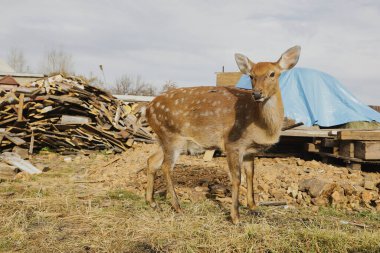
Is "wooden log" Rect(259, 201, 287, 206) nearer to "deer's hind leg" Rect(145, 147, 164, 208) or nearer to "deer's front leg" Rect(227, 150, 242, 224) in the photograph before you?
"deer's front leg" Rect(227, 150, 242, 224)

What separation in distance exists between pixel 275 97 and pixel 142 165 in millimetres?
4747

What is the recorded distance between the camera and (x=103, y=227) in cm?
490

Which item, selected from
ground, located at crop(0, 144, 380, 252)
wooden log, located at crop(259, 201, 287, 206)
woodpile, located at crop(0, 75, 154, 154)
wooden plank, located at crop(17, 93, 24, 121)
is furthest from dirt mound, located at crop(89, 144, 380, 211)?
wooden plank, located at crop(17, 93, 24, 121)

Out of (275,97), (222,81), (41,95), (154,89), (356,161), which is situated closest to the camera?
(275,97)

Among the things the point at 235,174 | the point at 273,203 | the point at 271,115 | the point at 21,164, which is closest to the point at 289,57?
the point at 271,115

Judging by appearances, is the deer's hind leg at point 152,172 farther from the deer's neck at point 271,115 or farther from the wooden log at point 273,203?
the deer's neck at point 271,115

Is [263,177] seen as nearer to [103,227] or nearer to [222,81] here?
[103,227]

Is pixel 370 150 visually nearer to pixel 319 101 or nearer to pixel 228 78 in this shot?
pixel 319 101

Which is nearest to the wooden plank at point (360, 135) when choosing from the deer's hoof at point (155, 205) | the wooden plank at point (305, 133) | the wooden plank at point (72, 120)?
the wooden plank at point (305, 133)

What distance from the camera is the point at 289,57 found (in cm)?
548

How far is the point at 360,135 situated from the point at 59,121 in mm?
9489

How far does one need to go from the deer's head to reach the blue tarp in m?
4.60

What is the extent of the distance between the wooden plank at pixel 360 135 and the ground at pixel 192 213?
0.74 meters

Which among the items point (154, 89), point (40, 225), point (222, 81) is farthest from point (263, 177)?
point (154, 89)
